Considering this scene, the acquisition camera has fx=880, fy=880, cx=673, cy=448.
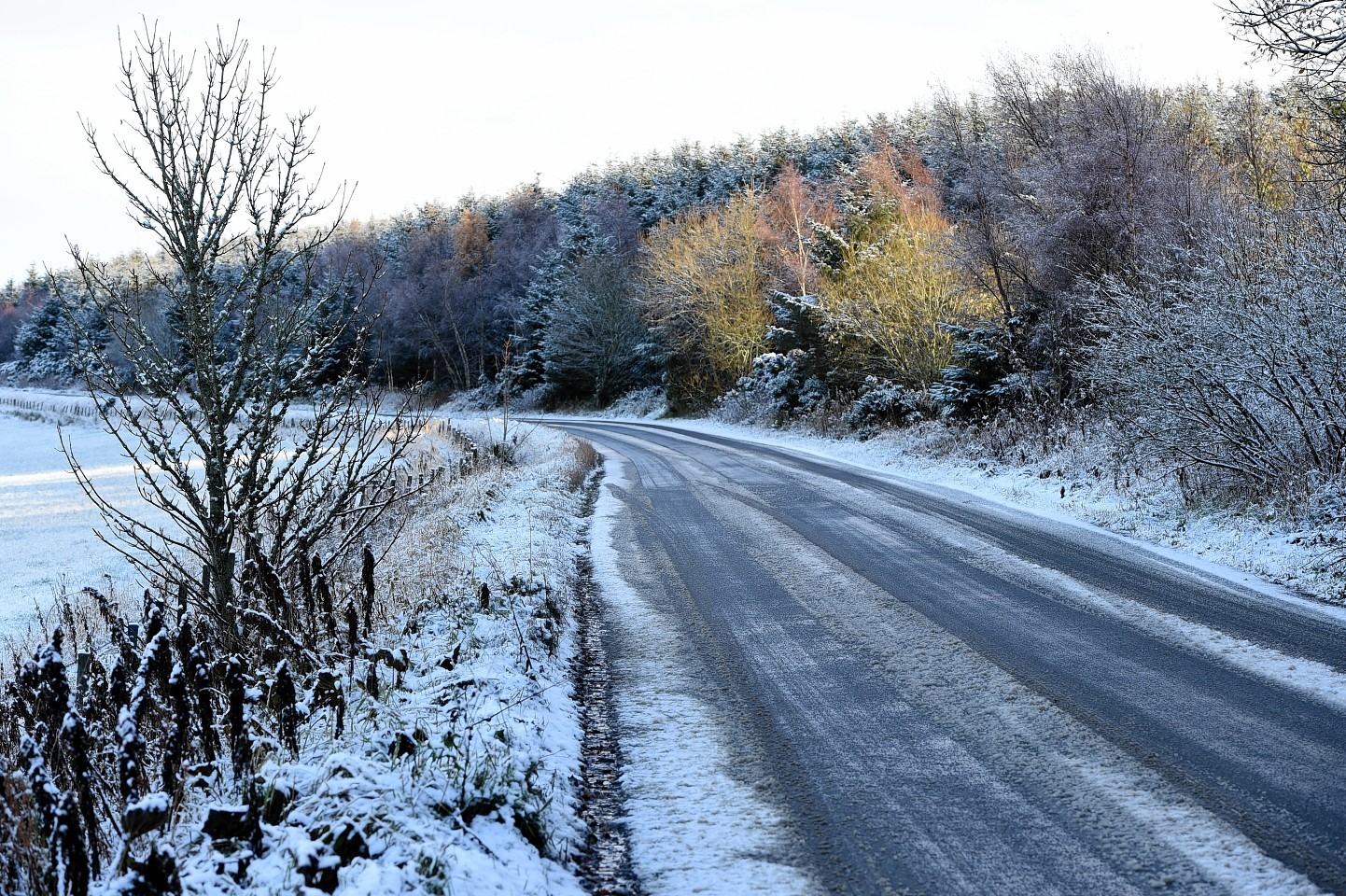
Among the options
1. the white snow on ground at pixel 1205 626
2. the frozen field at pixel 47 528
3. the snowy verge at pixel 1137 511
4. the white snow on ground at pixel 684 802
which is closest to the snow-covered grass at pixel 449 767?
the white snow on ground at pixel 684 802

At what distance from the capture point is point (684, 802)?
393cm

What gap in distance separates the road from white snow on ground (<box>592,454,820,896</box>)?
0.12 meters

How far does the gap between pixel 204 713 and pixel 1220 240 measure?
1064 centimetres

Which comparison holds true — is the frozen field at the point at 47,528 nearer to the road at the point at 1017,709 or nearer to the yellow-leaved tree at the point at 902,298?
the road at the point at 1017,709

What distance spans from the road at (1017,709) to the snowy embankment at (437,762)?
882mm

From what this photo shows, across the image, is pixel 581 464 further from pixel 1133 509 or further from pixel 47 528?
pixel 47 528

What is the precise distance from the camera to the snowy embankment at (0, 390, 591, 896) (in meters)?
3.02

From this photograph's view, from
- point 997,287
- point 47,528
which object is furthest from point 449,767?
point 997,287

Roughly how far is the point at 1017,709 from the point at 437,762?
307 cm

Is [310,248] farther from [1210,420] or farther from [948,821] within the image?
[1210,420]

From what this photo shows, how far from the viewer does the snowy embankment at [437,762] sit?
302cm

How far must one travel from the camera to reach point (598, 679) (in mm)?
5707

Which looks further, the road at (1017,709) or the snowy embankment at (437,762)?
the road at (1017,709)

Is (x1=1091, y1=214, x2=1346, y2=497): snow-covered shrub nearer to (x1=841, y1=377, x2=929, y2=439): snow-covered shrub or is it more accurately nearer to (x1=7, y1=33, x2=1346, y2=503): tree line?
(x1=7, y1=33, x2=1346, y2=503): tree line
